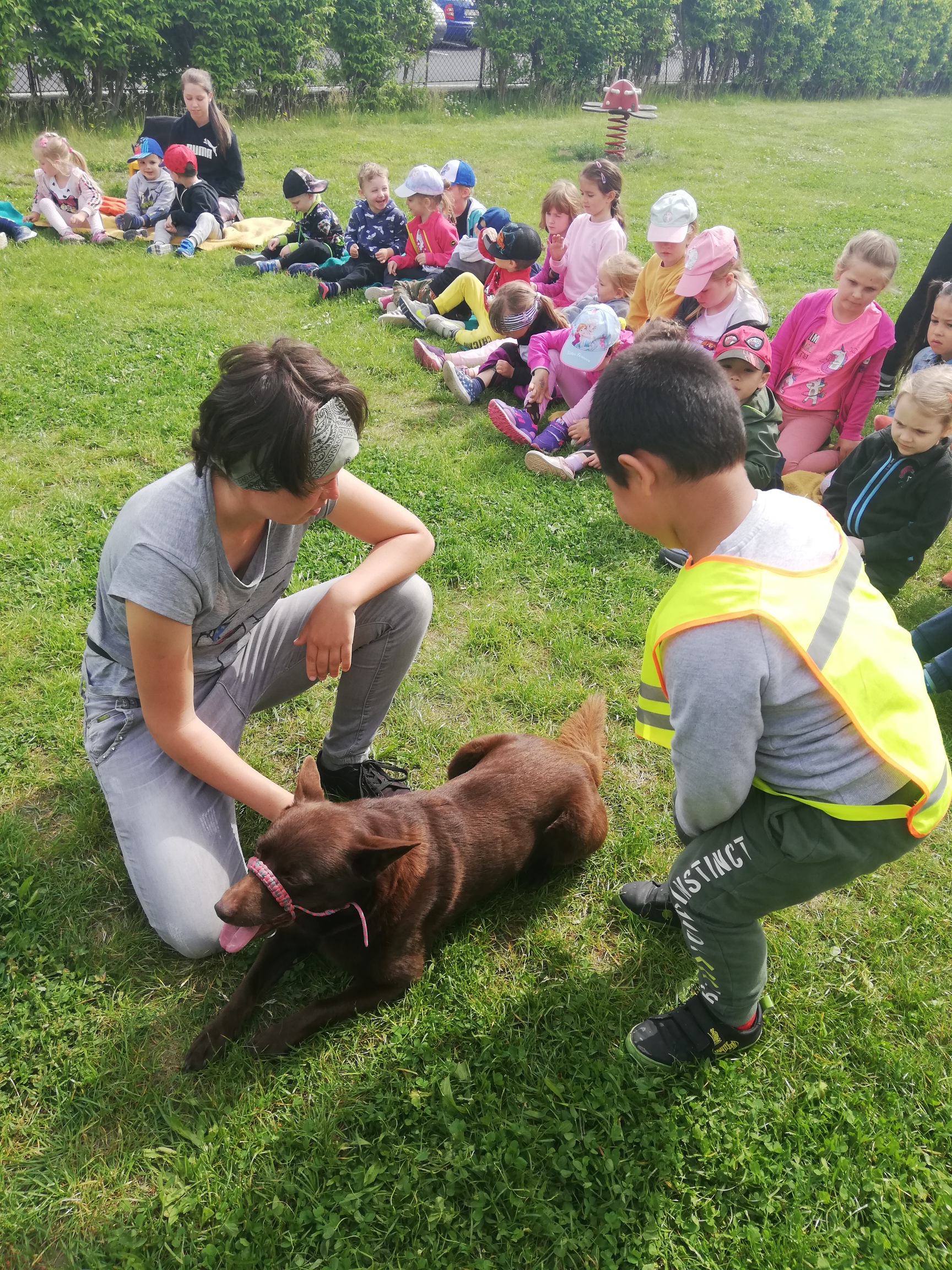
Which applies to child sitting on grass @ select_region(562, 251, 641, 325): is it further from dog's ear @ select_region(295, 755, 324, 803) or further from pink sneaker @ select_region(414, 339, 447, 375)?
dog's ear @ select_region(295, 755, 324, 803)

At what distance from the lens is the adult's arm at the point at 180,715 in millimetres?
2236

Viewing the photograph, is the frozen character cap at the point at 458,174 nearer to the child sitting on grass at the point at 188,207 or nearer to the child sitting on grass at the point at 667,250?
the child sitting on grass at the point at 188,207

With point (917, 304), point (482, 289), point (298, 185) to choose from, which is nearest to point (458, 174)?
point (298, 185)

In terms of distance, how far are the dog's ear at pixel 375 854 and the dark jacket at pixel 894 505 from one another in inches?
132

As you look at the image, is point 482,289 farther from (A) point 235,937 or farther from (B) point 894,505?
(A) point 235,937

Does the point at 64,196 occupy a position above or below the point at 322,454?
above

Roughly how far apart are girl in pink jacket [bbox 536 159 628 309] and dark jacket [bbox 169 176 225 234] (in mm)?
4822

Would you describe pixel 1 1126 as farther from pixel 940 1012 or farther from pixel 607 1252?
pixel 940 1012

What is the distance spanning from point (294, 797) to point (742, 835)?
1282 mm

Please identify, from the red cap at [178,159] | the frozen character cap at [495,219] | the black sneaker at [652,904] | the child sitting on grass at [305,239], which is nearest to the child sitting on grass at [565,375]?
the frozen character cap at [495,219]

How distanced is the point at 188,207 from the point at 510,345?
18.7 ft

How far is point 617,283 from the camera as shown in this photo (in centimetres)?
656

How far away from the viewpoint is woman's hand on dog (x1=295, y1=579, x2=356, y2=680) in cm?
264

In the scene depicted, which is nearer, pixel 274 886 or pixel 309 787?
pixel 274 886
